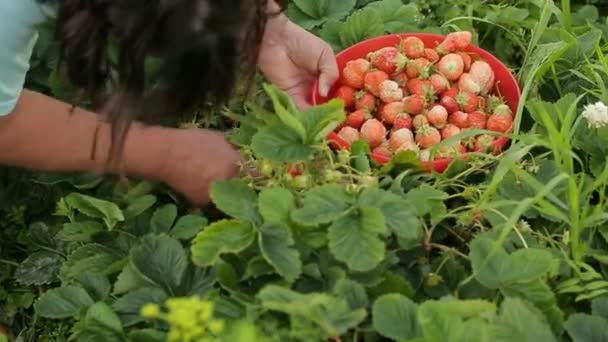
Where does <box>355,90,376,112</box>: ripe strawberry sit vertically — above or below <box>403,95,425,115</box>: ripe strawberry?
below

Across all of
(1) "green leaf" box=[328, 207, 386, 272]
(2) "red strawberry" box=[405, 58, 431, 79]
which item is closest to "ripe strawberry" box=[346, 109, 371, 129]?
(2) "red strawberry" box=[405, 58, 431, 79]

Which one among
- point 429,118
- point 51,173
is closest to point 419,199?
point 429,118

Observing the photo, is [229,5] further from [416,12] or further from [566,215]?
[416,12]

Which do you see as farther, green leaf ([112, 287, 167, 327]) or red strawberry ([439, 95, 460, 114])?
red strawberry ([439, 95, 460, 114])

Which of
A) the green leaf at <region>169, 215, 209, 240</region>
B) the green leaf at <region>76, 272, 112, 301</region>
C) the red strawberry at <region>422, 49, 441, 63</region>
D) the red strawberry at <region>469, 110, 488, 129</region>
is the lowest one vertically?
the green leaf at <region>76, 272, 112, 301</region>

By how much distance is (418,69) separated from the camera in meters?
1.61

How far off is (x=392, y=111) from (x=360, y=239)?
1.41ft

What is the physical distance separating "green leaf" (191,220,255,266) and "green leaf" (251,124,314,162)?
3.9 inches

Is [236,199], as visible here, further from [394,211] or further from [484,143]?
[484,143]

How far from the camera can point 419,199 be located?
128 centimetres

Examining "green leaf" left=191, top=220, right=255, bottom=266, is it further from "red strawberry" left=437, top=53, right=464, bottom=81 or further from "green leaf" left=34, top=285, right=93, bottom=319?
"red strawberry" left=437, top=53, right=464, bottom=81

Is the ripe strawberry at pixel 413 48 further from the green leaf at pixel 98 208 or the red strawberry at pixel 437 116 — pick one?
the green leaf at pixel 98 208

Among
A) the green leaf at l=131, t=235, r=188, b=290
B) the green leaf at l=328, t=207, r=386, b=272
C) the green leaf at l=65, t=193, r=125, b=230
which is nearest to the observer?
the green leaf at l=328, t=207, r=386, b=272

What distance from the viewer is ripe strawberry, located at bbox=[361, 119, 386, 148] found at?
5.02 ft
